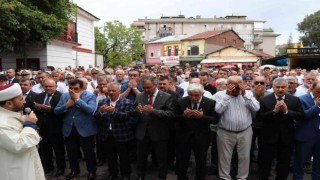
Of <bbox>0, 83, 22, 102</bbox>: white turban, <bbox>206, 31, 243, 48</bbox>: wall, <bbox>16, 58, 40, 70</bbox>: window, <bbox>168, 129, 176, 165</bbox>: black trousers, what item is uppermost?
<bbox>206, 31, 243, 48</bbox>: wall

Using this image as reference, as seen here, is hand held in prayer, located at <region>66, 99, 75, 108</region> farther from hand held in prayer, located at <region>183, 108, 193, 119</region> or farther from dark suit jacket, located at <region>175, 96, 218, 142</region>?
hand held in prayer, located at <region>183, 108, 193, 119</region>

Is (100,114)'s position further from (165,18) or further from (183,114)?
(165,18)

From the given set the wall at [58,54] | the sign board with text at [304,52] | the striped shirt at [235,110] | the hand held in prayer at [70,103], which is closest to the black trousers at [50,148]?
the hand held in prayer at [70,103]

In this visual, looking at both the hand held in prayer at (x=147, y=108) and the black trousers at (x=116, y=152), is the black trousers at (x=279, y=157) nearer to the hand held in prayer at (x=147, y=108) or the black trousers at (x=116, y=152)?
the hand held in prayer at (x=147, y=108)

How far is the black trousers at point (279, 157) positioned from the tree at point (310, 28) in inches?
1957

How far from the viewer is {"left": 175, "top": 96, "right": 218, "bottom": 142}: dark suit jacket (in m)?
5.36

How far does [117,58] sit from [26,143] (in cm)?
4662

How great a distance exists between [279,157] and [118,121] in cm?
291

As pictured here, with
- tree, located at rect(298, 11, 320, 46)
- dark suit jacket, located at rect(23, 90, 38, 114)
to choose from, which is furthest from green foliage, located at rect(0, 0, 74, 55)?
tree, located at rect(298, 11, 320, 46)

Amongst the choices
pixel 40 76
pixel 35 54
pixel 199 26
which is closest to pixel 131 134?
pixel 40 76

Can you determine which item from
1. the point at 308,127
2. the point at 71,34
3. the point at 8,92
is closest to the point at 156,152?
the point at 308,127

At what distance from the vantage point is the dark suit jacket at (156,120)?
5516mm

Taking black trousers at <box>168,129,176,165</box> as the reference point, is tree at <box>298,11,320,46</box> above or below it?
above

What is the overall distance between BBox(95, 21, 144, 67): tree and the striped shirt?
145ft
